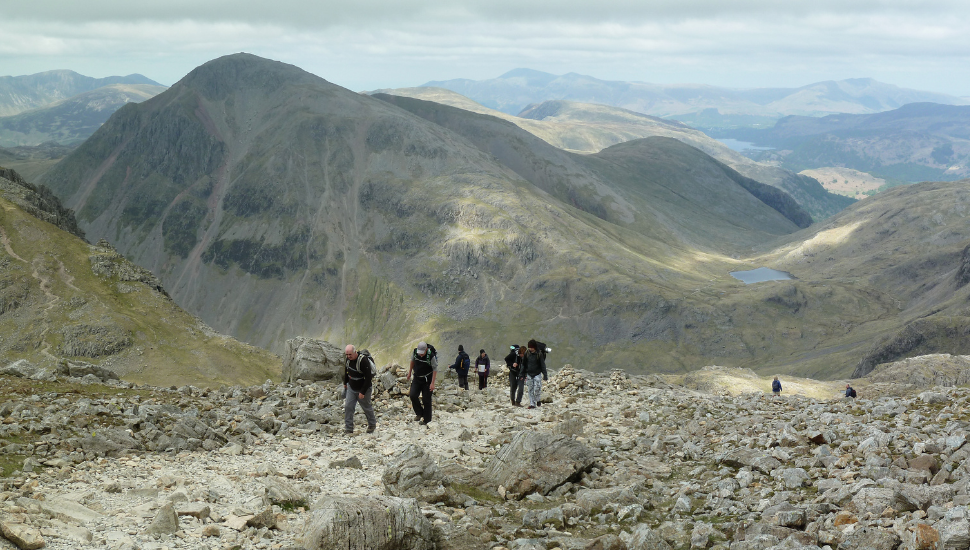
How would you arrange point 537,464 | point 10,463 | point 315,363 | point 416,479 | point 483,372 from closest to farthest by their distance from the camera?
point 10,463 → point 416,479 → point 537,464 → point 315,363 → point 483,372

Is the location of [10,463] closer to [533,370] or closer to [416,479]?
[416,479]

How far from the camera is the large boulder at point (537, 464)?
19.5 m

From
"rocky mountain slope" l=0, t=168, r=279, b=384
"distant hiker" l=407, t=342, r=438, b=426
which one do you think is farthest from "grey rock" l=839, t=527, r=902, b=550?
"rocky mountain slope" l=0, t=168, r=279, b=384

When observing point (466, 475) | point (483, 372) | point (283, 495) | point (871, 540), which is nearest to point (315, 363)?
point (483, 372)

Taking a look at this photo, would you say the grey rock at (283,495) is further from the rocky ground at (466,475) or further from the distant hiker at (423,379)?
the distant hiker at (423,379)

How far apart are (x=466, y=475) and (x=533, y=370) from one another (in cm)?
1105

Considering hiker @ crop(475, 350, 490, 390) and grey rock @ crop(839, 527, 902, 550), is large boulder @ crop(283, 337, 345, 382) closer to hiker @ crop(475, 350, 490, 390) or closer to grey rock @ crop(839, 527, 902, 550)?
hiker @ crop(475, 350, 490, 390)

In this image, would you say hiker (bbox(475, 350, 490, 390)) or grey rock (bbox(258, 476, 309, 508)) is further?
hiker (bbox(475, 350, 490, 390))

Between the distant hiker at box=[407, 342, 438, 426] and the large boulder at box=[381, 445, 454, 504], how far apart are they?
685 cm

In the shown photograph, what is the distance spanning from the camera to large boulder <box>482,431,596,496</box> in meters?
19.5

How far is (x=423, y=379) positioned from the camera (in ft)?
88.9

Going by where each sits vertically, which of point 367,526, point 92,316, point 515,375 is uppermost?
point 367,526

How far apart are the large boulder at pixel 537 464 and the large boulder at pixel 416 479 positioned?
6.17 feet

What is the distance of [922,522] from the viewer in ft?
39.4
